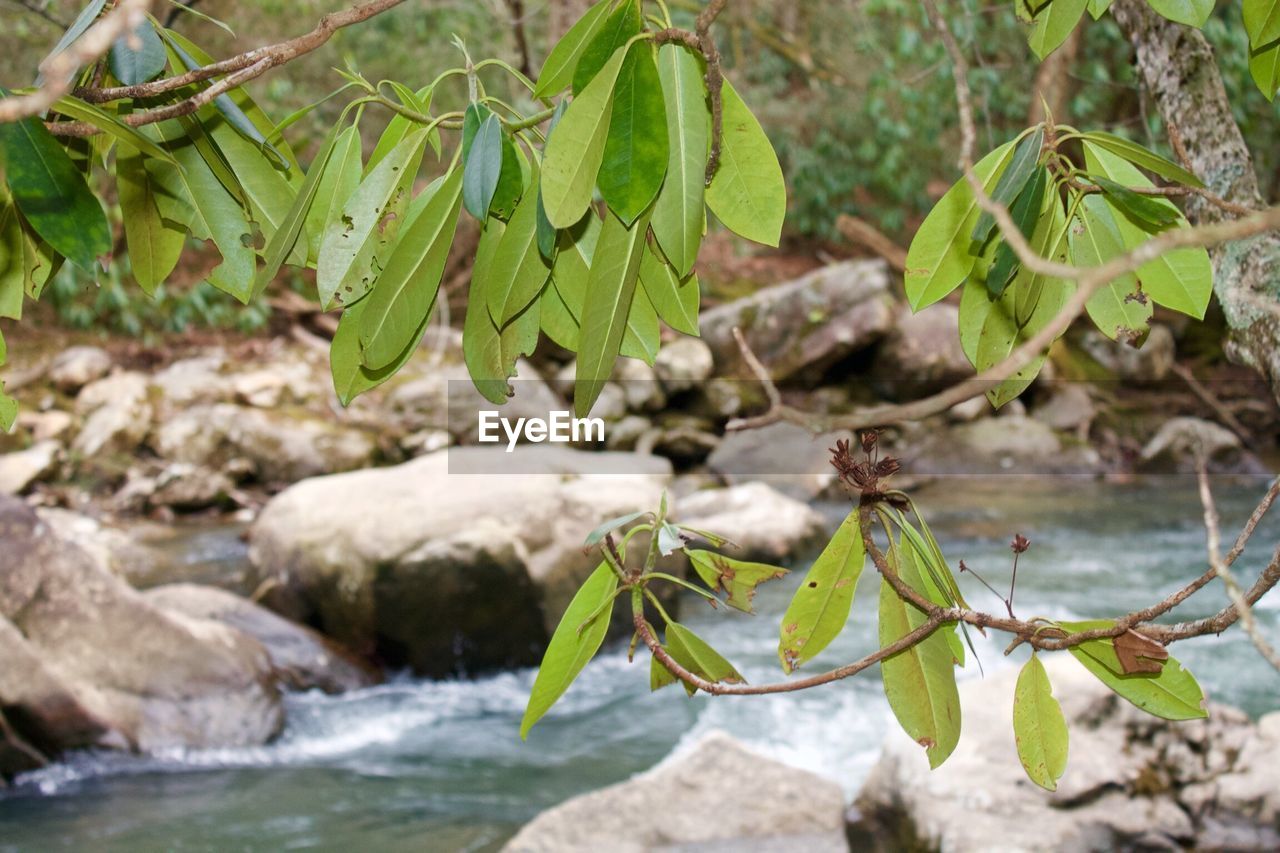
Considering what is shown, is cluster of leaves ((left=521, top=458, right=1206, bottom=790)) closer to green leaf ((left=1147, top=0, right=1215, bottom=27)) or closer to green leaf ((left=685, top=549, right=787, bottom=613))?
green leaf ((left=685, top=549, right=787, bottom=613))

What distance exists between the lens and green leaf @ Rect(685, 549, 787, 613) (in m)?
1.02

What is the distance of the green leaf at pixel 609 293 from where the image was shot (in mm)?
734

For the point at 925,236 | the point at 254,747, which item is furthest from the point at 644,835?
the point at 925,236

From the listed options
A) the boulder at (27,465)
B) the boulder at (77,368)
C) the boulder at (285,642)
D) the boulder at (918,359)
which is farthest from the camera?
the boulder at (918,359)

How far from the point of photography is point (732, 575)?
103 centimetres

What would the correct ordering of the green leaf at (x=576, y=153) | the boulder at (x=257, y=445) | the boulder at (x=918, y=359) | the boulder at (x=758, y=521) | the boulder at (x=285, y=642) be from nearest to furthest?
the green leaf at (x=576, y=153), the boulder at (x=285, y=642), the boulder at (x=758, y=521), the boulder at (x=257, y=445), the boulder at (x=918, y=359)

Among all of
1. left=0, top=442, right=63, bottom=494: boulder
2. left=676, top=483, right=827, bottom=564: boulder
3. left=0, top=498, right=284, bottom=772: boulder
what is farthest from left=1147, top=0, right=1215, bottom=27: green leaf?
left=0, top=442, right=63, bottom=494: boulder

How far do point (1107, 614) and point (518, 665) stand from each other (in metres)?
2.92

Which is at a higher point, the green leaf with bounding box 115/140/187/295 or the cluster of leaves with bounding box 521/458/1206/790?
the green leaf with bounding box 115/140/187/295

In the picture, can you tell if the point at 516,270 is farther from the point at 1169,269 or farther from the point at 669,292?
the point at 1169,269

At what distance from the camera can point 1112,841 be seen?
249 cm

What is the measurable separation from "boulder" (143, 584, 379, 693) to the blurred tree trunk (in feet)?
13.7

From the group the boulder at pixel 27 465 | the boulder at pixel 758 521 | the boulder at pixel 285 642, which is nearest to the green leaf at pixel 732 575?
the boulder at pixel 285 642

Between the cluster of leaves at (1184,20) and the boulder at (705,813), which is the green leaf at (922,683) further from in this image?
the boulder at (705,813)
